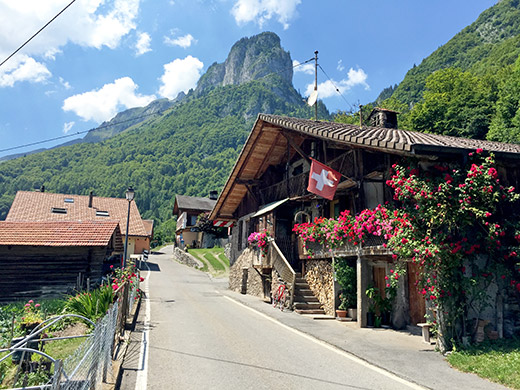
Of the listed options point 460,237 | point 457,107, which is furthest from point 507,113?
point 460,237

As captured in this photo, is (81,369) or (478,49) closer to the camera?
(81,369)

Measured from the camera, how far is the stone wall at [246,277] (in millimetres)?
21163

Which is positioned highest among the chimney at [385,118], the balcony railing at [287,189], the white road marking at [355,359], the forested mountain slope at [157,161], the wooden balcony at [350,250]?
the forested mountain slope at [157,161]

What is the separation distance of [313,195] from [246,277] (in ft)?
26.2

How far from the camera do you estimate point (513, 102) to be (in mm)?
36844

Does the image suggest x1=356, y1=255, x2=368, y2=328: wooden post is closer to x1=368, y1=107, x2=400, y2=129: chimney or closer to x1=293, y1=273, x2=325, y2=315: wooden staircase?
x1=293, y1=273, x2=325, y2=315: wooden staircase

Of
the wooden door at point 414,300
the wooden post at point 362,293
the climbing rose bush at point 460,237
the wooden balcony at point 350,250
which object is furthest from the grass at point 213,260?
the climbing rose bush at point 460,237

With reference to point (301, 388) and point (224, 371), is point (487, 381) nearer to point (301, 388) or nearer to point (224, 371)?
point (301, 388)

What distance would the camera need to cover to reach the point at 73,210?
129ft

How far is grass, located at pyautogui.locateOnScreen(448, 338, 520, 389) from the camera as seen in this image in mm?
6961

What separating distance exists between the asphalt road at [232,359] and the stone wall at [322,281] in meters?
3.00

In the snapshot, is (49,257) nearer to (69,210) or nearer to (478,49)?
(69,210)

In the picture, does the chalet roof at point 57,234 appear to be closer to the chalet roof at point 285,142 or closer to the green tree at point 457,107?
the chalet roof at point 285,142

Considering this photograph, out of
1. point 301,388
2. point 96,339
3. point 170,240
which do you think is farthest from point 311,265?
point 170,240
